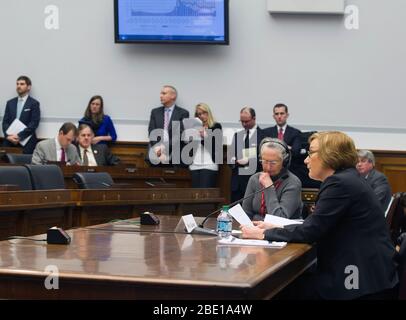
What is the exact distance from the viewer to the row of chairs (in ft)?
20.7

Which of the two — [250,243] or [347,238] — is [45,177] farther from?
[347,238]

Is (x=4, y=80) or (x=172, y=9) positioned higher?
(x=172, y=9)

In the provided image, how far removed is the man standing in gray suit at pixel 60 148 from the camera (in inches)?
345

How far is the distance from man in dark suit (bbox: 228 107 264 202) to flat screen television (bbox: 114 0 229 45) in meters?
1.57

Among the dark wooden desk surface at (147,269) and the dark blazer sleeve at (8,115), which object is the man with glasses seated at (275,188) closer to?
the dark wooden desk surface at (147,269)

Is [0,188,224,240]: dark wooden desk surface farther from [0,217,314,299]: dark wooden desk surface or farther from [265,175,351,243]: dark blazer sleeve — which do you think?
[265,175,351,243]: dark blazer sleeve

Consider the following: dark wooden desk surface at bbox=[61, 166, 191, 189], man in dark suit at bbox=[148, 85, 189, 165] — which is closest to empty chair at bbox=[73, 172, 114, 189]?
dark wooden desk surface at bbox=[61, 166, 191, 189]

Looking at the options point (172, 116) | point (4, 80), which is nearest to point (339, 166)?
point (172, 116)

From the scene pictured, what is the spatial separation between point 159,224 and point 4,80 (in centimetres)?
780

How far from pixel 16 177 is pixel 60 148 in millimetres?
2633

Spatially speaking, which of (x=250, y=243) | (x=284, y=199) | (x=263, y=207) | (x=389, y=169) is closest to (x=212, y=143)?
(x=389, y=169)

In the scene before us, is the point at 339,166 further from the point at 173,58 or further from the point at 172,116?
the point at 173,58

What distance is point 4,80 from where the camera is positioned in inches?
473

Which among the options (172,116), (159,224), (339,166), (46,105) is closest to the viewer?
(339,166)
